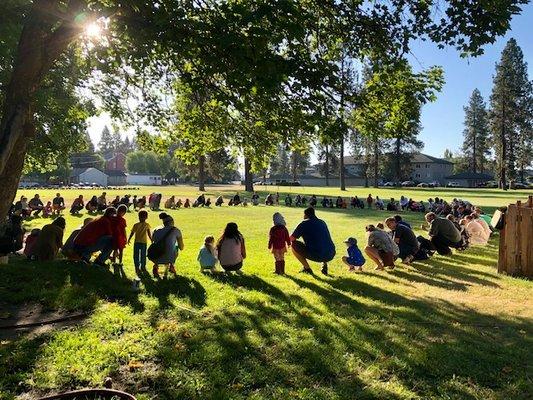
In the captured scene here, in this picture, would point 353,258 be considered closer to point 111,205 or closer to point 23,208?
point 111,205

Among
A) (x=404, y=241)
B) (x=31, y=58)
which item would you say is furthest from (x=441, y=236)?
(x=31, y=58)

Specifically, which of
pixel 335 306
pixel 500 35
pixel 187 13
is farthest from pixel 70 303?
pixel 500 35

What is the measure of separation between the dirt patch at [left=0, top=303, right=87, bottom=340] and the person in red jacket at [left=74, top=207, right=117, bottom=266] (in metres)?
3.01

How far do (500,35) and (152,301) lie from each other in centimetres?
770

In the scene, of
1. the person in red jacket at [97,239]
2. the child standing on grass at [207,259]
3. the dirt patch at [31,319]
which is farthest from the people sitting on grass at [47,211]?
the dirt patch at [31,319]

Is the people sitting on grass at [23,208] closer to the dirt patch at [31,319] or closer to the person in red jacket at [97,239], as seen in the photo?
the person in red jacket at [97,239]

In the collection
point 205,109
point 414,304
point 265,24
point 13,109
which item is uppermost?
point 265,24

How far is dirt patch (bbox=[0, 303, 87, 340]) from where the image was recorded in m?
6.84

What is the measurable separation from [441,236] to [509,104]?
71.8m

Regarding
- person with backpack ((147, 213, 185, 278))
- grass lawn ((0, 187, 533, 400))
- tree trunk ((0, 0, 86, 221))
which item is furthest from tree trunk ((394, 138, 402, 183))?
tree trunk ((0, 0, 86, 221))

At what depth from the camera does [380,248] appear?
40.8ft

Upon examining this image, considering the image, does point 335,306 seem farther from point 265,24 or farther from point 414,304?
point 265,24

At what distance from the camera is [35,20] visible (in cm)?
830

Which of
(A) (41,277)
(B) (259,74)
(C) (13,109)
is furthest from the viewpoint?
(A) (41,277)
